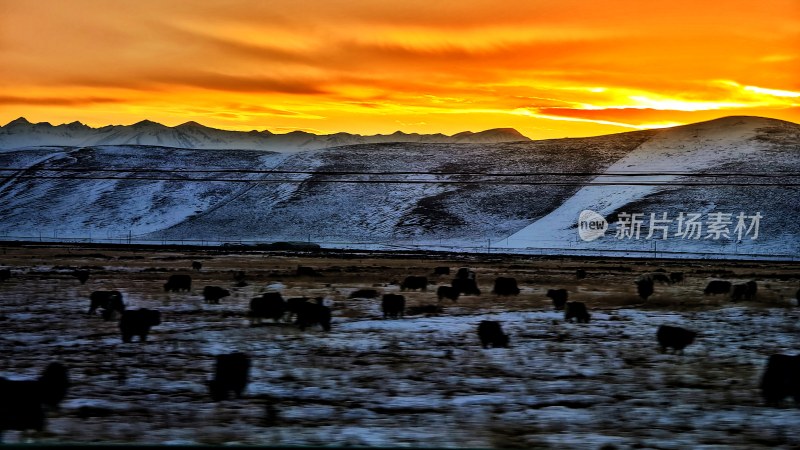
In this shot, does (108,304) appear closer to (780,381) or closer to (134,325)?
(134,325)

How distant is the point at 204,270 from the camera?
5072cm

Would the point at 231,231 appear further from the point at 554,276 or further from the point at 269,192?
the point at 554,276

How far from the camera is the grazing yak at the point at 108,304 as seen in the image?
24.0m

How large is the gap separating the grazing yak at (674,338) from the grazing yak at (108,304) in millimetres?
16109

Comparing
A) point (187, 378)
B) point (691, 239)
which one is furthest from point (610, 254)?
point (187, 378)

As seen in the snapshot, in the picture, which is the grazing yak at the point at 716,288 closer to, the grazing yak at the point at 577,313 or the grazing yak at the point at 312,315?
the grazing yak at the point at 577,313

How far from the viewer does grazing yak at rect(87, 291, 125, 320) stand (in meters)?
24.0

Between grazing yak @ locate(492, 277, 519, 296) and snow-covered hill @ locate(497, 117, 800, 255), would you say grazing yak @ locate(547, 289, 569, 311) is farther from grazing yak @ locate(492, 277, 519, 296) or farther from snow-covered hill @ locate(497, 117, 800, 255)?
snow-covered hill @ locate(497, 117, 800, 255)

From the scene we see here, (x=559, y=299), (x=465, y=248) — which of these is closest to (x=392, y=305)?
(x=559, y=299)

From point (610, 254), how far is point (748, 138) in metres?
73.2

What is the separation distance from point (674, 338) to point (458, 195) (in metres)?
123

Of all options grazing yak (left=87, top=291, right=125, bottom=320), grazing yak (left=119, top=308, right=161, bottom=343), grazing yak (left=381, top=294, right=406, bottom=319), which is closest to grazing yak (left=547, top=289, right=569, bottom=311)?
grazing yak (left=381, top=294, right=406, bottom=319)

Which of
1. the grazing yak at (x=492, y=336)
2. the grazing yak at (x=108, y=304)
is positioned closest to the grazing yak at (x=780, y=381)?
Result: the grazing yak at (x=492, y=336)

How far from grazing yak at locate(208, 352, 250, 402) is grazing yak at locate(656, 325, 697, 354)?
10.4 m
